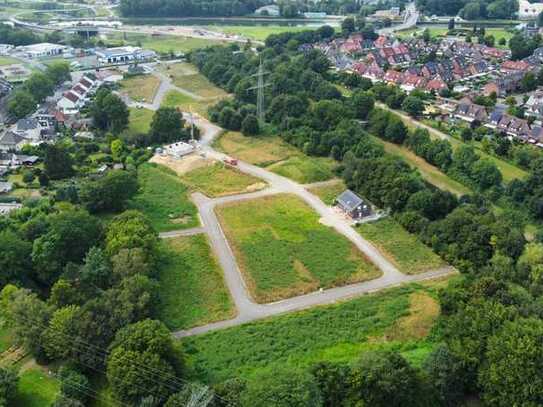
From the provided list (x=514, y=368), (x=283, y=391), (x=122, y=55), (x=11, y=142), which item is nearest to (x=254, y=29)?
(x=122, y=55)

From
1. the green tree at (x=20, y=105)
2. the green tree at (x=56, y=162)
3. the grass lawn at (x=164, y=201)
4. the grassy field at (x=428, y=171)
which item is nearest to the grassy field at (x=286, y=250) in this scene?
the grass lawn at (x=164, y=201)

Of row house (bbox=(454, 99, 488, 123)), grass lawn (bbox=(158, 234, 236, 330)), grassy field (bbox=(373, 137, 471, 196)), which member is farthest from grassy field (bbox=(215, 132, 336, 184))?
row house (bbox=(454, 99, 488, 123))

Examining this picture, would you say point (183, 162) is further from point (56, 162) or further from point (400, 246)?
point (400, 246)

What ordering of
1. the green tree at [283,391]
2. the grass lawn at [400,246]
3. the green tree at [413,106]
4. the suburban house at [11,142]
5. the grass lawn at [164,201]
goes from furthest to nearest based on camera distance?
the green tree at [413,106] < the suburban house at [11,142] < the grass lawn at [164,201] < the grass lawn at [400,246] < the green tree at [283,391]

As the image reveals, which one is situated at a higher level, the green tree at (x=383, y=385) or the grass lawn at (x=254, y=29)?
the grass lawn at (x=254, y=29)

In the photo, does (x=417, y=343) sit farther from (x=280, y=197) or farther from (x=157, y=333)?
(x=280, y=197)

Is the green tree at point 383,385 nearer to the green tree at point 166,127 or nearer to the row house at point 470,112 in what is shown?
the green tree at point 166,127

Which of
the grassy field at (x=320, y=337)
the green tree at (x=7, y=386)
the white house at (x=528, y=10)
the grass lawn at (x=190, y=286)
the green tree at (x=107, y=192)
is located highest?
the white house at (x=528, y=10)
